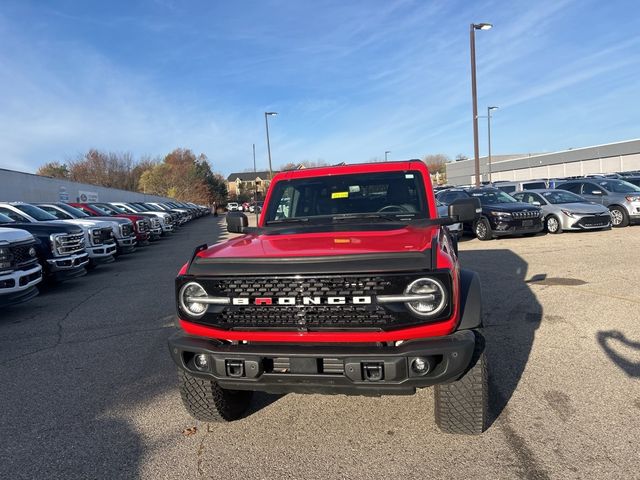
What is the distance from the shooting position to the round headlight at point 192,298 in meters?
3.01

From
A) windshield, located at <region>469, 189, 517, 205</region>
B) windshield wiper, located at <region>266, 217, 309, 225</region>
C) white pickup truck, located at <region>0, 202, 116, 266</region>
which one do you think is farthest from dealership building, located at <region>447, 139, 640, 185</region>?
windshield wiper, located at <region>266, 217, 309, 225</region>

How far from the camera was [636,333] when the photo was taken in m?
5.03

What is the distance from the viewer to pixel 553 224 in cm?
1462

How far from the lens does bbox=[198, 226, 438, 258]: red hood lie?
2.96 m

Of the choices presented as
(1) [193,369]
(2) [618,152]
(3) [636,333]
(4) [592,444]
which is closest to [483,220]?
(3) [636,333]

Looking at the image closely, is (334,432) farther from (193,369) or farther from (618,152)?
(618,152)

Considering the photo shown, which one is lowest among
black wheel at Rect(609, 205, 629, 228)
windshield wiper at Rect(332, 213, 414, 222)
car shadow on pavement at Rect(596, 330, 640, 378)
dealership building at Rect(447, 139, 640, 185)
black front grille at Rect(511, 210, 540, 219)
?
car shadow on pavement at Rect(596, 330, 640, 378)

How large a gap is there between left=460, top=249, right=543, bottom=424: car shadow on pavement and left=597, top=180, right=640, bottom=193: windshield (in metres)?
8.63

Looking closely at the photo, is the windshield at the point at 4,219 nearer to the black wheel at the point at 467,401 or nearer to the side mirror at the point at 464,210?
the side mirror at the point at 464,210

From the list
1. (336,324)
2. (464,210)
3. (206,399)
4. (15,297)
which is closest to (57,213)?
(15,297)

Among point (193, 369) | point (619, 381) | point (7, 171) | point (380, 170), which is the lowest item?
point (619, 381)

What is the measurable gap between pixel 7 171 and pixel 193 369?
2077 cm

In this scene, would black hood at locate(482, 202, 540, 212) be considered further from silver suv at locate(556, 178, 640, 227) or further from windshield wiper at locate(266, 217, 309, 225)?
windshield wiper at locate(266, 217, 309, 225)

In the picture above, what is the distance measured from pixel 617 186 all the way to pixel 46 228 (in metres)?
16.9
